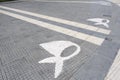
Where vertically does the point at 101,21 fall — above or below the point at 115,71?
above

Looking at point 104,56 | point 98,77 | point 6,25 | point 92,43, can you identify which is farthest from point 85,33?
point 6,25

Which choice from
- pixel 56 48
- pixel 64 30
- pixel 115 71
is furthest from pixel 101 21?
pixel 115 71

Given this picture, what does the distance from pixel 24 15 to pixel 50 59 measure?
196 inches

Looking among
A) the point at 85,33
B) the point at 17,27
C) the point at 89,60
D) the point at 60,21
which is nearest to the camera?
the point at 89,60

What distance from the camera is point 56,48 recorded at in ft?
15.2

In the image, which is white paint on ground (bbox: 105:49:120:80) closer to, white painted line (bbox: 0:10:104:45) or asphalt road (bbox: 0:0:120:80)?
asphalt road (bbox: 0:0:120:80)

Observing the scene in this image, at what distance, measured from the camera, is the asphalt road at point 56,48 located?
11.6ft

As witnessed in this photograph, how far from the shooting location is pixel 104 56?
425cm

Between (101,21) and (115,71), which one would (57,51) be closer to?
(115,71)

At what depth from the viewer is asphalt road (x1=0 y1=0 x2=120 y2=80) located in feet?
11.6

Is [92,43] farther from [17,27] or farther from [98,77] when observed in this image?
[17,27]

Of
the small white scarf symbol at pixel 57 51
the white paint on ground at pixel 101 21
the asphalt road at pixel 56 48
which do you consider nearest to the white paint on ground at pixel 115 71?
the asphalt road at pixel 56 48

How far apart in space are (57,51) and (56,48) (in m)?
0.19

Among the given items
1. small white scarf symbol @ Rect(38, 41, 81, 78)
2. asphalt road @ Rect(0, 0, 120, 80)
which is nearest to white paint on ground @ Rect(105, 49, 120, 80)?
asphalt road @ Rect(0, 0, 120, 80)
